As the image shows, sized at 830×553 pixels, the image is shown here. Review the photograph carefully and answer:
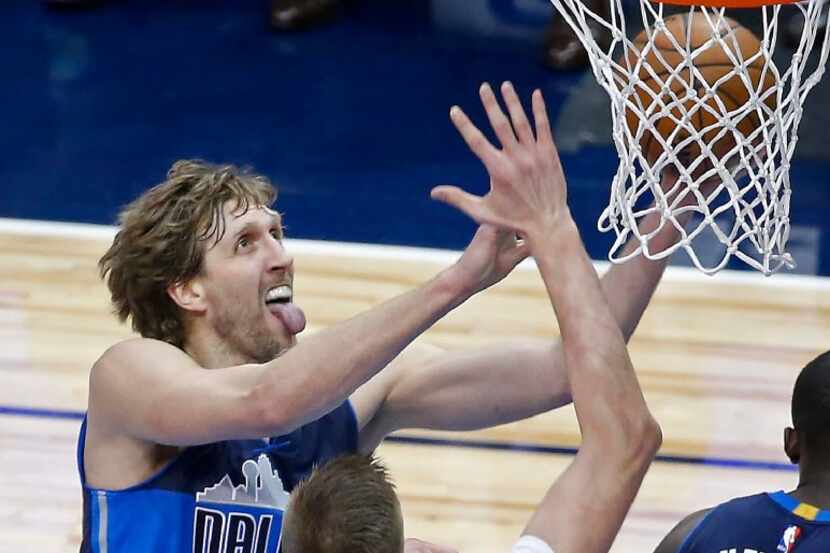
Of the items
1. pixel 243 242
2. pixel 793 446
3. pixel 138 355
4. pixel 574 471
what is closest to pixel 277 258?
pixel 243 242

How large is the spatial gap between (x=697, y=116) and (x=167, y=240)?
1.05m

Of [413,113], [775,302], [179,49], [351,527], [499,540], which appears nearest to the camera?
[351,527]

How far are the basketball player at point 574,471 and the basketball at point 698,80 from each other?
2.69ft

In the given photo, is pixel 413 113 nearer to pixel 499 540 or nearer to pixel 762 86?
pixel 499 540

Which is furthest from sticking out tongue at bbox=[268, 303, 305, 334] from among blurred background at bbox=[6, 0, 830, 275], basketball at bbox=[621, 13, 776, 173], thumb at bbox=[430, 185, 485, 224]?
blurred background at bbox=[6, 0, 830, 275]

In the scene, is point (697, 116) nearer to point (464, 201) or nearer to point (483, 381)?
point (483, 381)

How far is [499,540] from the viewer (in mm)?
4141

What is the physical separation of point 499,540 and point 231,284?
1463mm

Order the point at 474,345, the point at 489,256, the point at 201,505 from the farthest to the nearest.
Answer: the point at 474,345 → the point at 201,505 → the point at 489,256

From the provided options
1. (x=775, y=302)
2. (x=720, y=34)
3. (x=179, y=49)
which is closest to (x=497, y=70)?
(x=179, y=49)

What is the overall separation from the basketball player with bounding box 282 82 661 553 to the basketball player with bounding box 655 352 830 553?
54 cm

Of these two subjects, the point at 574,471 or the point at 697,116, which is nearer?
the point at 574,471

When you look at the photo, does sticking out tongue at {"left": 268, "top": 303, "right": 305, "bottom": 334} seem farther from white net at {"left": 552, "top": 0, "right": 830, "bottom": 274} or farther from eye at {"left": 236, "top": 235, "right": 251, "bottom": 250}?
white net at {"left": 552, "top": 0, "right": 830, "bottom": 274}

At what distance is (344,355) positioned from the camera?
2457 millimetres
